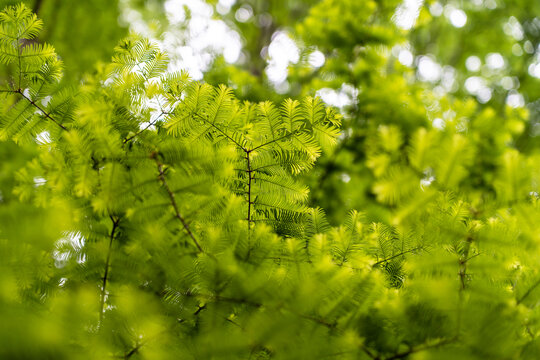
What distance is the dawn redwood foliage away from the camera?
2.83 feet

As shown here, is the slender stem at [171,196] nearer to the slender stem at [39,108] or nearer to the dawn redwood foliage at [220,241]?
the dawn redwood foliage at [220,241]

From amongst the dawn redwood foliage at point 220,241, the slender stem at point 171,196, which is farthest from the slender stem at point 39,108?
the slender stem at point 171,196

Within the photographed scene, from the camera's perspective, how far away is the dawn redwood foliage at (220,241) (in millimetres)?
862

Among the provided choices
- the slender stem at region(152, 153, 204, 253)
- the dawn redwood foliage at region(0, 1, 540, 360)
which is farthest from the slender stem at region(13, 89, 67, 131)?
the slender stem at region(152, 153, 204, 253)

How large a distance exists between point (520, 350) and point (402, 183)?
581 mm

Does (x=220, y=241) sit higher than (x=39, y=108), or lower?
lower

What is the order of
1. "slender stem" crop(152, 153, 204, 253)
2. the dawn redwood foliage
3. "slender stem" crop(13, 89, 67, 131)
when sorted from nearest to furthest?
1. the dawn redwood foliage
2. "slender stem" crop(152, 153, 204, 253)
3. "slender stem" crop(13, 89, 67, 131)

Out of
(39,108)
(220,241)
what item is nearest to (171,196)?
(220,241)

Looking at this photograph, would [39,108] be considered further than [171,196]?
Yes

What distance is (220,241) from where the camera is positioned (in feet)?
3.61

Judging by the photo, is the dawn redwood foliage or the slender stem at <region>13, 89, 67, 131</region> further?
the slender stem at <region>13, 89, 67, 131</region>

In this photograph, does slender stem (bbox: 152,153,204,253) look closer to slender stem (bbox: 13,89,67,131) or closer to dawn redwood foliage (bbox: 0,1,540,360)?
dawn redwood foliage (bbox: 0,1,540,360)

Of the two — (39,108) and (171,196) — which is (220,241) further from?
(39,108)

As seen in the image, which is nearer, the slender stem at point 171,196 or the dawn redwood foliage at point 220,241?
the dawn redwood foliage at point 220,241
